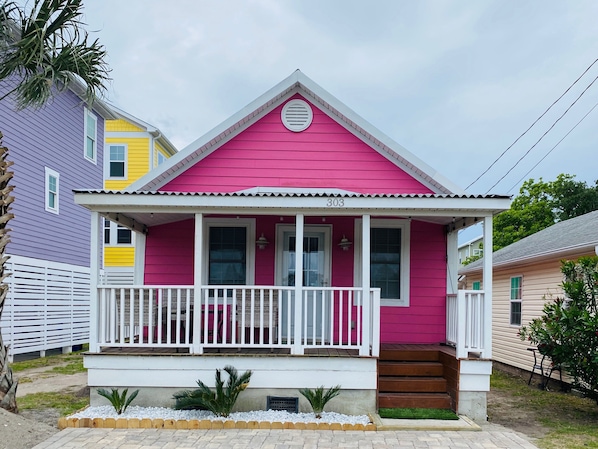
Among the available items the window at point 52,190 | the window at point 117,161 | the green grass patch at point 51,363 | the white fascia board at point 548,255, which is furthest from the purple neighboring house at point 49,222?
the white fascia board at point 548,255

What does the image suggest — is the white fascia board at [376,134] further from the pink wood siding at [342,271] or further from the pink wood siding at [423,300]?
the pink wood siding at [342,271]

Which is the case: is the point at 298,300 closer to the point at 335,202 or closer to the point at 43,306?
the point at 335,202

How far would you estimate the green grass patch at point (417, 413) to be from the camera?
6.79m

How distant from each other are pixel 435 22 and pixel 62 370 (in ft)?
43.1

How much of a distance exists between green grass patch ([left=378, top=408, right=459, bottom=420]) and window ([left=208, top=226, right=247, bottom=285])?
337 centimetres

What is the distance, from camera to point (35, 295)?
44.1ft

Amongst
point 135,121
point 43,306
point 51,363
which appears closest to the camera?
point 51,363

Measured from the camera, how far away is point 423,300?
9.02 m

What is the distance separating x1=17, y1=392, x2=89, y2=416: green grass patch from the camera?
Result: 7.46 metres

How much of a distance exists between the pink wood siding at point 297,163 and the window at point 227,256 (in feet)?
2.60

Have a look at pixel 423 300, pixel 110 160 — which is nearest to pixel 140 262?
pixel 423 300

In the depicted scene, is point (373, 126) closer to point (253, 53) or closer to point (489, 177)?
point (253, 53)

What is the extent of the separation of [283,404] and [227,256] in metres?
2.97

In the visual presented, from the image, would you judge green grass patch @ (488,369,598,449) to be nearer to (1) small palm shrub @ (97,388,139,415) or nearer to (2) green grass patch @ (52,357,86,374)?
(1) small palm shrub @ (97,388,139,415)
